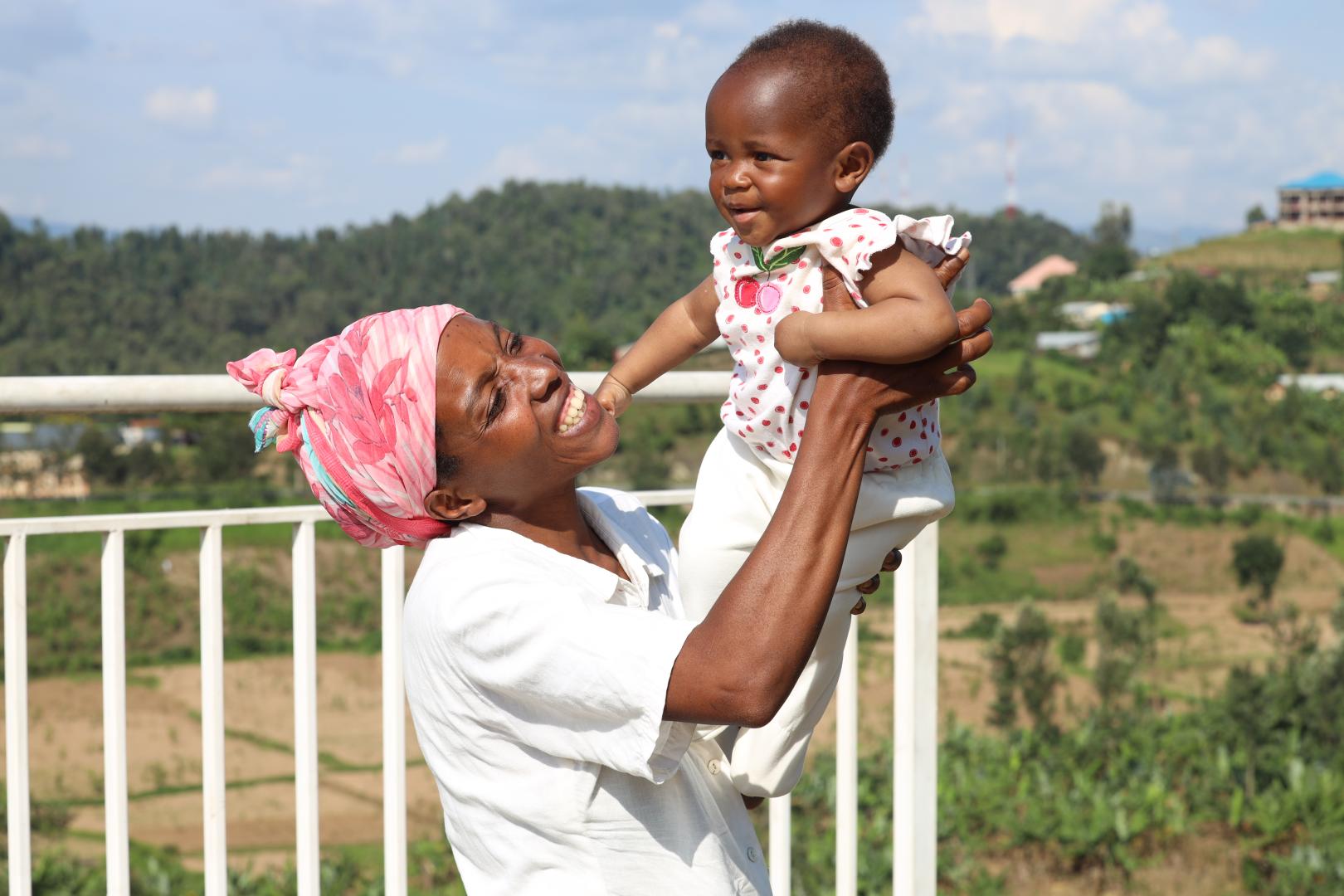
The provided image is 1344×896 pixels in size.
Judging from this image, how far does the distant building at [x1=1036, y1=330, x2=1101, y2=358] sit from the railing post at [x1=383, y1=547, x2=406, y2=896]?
45.7 meters

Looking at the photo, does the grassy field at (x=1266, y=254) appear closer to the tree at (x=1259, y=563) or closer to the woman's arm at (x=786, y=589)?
the tree at (x=1259, y=563)

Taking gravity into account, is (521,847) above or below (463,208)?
below

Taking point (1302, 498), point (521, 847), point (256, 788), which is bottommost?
point (256, 788)

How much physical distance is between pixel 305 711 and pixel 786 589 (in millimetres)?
1068

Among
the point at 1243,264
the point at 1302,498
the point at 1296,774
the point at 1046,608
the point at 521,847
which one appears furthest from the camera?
the point at 1243,264

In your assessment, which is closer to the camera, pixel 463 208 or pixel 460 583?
pixel 460 583

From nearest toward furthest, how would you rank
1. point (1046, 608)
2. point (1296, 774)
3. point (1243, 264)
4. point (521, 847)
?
point (521, 847)
point (1296, 774)
point (1046, 608)
point (1243, 264)

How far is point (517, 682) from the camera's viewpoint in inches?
46.5

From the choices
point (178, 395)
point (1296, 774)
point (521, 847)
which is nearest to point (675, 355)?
point (521, 847)

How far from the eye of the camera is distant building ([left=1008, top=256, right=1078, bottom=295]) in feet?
198

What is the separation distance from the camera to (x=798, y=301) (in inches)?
52.5

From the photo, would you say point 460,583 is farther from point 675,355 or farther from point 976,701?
point 976,701

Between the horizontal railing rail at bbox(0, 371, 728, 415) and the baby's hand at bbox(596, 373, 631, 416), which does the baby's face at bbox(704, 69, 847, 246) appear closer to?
the baby's hand at bbox(596, 373, 631, 416)

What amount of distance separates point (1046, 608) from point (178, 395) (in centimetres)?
3386
